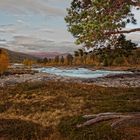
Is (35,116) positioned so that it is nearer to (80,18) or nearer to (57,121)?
(57,121)

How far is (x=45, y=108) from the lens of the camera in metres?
33.8

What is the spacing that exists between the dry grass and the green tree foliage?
559 cm

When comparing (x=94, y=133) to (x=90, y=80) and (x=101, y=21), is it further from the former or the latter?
(x=90, y=80)

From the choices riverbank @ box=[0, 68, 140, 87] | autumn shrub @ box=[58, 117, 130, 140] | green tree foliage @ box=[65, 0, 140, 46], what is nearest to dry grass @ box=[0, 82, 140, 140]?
autumn shrub @ box=[58, 117, 130, 140]

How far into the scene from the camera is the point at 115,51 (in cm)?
2327

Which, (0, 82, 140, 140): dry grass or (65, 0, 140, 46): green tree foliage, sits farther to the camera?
(0, 82, 140, 140): dry grass

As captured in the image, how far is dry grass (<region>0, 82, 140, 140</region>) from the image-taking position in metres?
25.4

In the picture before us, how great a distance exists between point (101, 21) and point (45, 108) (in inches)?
581

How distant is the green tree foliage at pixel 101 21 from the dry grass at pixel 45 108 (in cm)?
559

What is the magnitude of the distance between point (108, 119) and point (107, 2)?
7067mm

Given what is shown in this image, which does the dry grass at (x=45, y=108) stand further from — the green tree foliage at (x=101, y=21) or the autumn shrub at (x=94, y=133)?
the green tree foliage at (x=101, y=21)

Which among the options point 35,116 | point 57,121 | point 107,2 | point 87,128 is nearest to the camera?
point 107,2

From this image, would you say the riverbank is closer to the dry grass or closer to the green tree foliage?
the dry grass

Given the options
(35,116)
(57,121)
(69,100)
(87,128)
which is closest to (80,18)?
(87,128)
